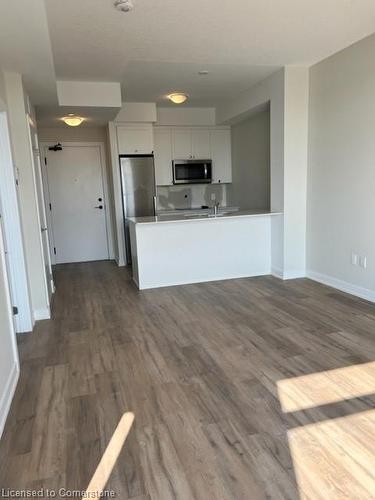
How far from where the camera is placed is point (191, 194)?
23.5 ft

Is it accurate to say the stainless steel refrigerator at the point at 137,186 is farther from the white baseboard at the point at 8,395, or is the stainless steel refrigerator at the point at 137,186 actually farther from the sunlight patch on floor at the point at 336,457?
the sunlight patch on floor at the point at 336,457

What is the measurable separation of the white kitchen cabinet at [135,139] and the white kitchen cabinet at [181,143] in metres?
0.65

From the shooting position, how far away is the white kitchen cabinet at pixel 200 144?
681 centimetres

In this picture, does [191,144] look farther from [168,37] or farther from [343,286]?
[343,286]

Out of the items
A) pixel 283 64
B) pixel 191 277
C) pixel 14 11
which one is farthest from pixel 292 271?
pixel 14 11

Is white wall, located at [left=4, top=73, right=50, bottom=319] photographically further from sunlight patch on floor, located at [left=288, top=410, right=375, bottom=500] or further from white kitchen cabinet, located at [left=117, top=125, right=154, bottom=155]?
sunlight patch on floor, located at [left=288, top=410, right=375, bottom=500]

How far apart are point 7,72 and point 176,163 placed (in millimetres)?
3644

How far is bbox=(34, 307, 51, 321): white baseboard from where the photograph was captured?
3.78 metres

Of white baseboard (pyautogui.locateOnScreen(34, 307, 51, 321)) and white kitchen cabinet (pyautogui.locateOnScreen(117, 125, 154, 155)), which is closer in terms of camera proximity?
white baseboard (pyautogui.locateOnScreen(34, 307, 51, 321))

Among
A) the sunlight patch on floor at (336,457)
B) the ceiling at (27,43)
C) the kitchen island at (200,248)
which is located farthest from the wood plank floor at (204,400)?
the ceiling at (27,43)

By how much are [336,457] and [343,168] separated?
3.18 meters

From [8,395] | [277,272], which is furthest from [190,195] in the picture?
[8,395]

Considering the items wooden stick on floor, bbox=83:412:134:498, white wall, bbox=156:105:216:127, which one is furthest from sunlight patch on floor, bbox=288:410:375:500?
white wall, bbox=156:105:216:127

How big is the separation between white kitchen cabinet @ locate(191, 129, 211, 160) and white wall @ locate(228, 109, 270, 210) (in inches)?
19.8
